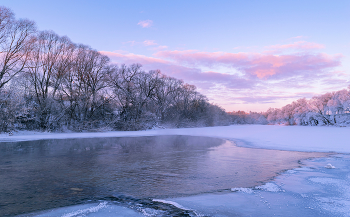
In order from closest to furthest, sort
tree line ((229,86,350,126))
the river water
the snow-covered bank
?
the river water
the snow-covered bank
tree line ((229,86,350,126))

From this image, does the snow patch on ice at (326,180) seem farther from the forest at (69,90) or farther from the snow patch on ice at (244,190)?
the forest at (69,90)

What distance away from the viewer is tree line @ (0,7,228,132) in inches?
877

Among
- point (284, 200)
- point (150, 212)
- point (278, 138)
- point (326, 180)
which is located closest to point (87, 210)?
point (150, 212)

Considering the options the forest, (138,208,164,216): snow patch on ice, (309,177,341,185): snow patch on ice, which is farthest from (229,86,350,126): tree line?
(138,208,164,216): snow patch on ice

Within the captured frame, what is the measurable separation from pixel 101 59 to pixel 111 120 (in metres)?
8.69

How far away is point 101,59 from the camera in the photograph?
3034cm

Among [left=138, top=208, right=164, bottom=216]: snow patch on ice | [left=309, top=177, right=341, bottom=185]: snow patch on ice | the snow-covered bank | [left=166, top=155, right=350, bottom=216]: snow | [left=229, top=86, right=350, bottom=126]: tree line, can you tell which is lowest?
the snow-covered bank

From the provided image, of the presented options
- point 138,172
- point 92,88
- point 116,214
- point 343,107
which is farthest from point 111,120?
point 343,107

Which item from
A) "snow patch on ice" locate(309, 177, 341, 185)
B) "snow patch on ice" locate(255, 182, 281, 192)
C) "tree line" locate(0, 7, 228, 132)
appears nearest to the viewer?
"snow patch on ice" locate(255, 182, 281, 192)

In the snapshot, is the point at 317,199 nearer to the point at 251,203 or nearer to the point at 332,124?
the point at 251,203

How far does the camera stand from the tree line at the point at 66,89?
877 inches

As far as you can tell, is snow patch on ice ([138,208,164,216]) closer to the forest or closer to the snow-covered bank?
the snow-covered bank

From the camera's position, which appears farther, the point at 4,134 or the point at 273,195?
the point at 4,134

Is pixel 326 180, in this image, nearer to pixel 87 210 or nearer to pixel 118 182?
pixel 118 182
